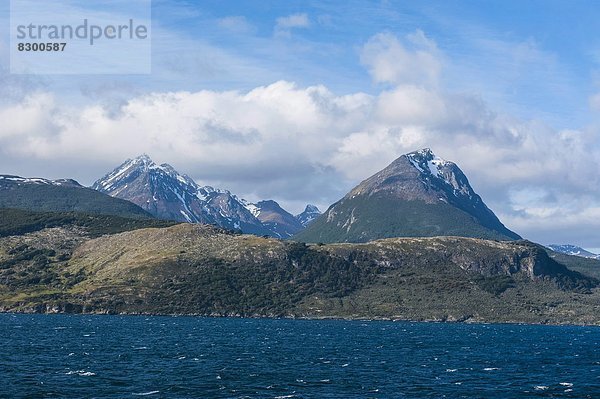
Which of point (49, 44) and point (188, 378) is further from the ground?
point (49, 44)

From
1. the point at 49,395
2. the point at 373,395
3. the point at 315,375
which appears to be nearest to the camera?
the point at 49,395

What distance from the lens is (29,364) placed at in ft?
487

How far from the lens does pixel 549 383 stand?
14275cm

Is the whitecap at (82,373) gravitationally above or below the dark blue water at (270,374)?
above

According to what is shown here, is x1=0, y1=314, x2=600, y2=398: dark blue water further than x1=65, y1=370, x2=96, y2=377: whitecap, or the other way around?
x1=65, y1=370, x2=96, y2=377: whitecap

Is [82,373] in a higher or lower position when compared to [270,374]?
higher

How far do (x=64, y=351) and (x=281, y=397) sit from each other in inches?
3315

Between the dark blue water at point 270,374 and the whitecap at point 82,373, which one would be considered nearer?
the dark blue water at point 270,374

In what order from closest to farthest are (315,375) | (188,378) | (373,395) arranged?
1. (373,395)
2. (188,378)
3. (315,375)

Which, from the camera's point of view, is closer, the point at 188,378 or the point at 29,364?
the point at 188,378

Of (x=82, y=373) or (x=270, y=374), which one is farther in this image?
(x=270, y=374)

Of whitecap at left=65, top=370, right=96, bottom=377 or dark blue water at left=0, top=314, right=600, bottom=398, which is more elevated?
whitecap at left=65, top=370, right=96, bottom=377

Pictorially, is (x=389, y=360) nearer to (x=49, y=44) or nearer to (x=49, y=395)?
(x=49, y=395)

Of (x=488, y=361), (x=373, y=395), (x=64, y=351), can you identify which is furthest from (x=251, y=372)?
(x=488, y=361)
